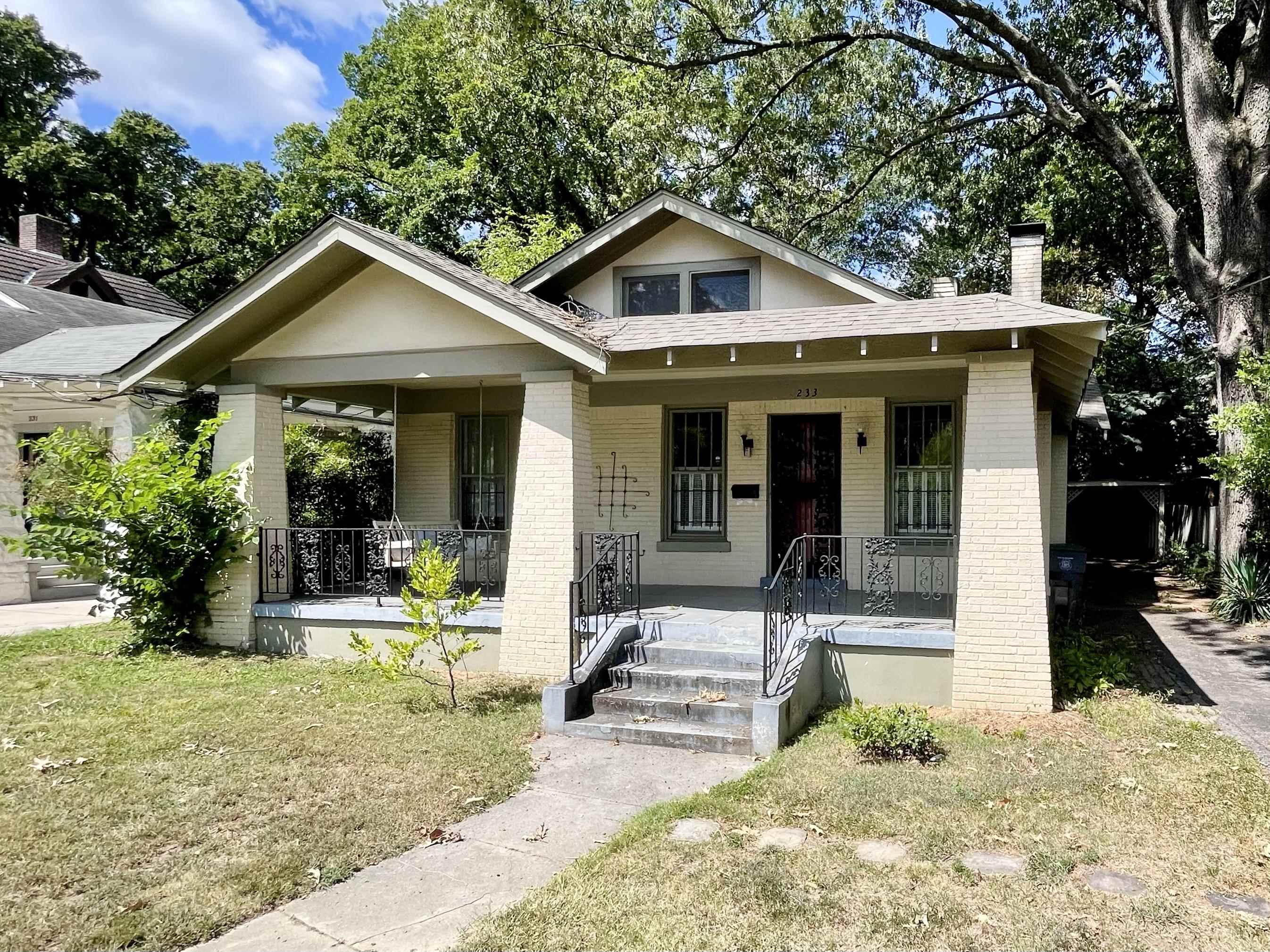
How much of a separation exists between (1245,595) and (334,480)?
46.8ft

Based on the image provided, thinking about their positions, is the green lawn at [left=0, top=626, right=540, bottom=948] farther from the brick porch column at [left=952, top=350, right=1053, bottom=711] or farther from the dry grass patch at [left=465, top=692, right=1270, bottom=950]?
the brick porch column at [left=952, top=350, right=1053, bottom=711]

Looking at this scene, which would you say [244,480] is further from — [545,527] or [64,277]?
[64,277]

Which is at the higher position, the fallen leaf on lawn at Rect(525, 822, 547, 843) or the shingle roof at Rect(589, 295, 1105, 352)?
the shingle roof at Rect(589, 295, 1105, 352)

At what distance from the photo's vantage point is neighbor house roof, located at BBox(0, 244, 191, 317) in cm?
2216

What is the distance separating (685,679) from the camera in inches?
294

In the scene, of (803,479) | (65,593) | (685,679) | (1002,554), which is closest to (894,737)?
(685,679)

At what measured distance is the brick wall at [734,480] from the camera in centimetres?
1130

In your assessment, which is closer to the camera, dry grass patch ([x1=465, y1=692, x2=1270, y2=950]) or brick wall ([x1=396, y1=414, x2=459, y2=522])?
dry grass patch ([x1=465, y1=692, x2=1270, y2=950])

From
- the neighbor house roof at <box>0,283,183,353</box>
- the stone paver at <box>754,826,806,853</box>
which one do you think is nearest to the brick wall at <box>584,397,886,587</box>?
the stone paver at <box>754,826,806,853</box>

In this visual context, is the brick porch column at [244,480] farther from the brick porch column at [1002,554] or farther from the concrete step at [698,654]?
the brick porch column at [1002,554]

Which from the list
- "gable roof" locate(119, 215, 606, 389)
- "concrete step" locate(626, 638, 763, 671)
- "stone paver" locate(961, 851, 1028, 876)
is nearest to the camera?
"stone paver" locate(961, 851, 1028, 876)

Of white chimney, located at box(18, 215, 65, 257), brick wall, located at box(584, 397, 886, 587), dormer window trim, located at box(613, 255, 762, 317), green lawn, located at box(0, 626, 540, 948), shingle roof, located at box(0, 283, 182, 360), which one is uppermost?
white chimney, located at box(18, 215, 65, 257)

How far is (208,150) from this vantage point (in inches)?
1394

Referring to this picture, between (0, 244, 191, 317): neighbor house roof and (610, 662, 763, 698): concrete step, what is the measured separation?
21.5 meters
